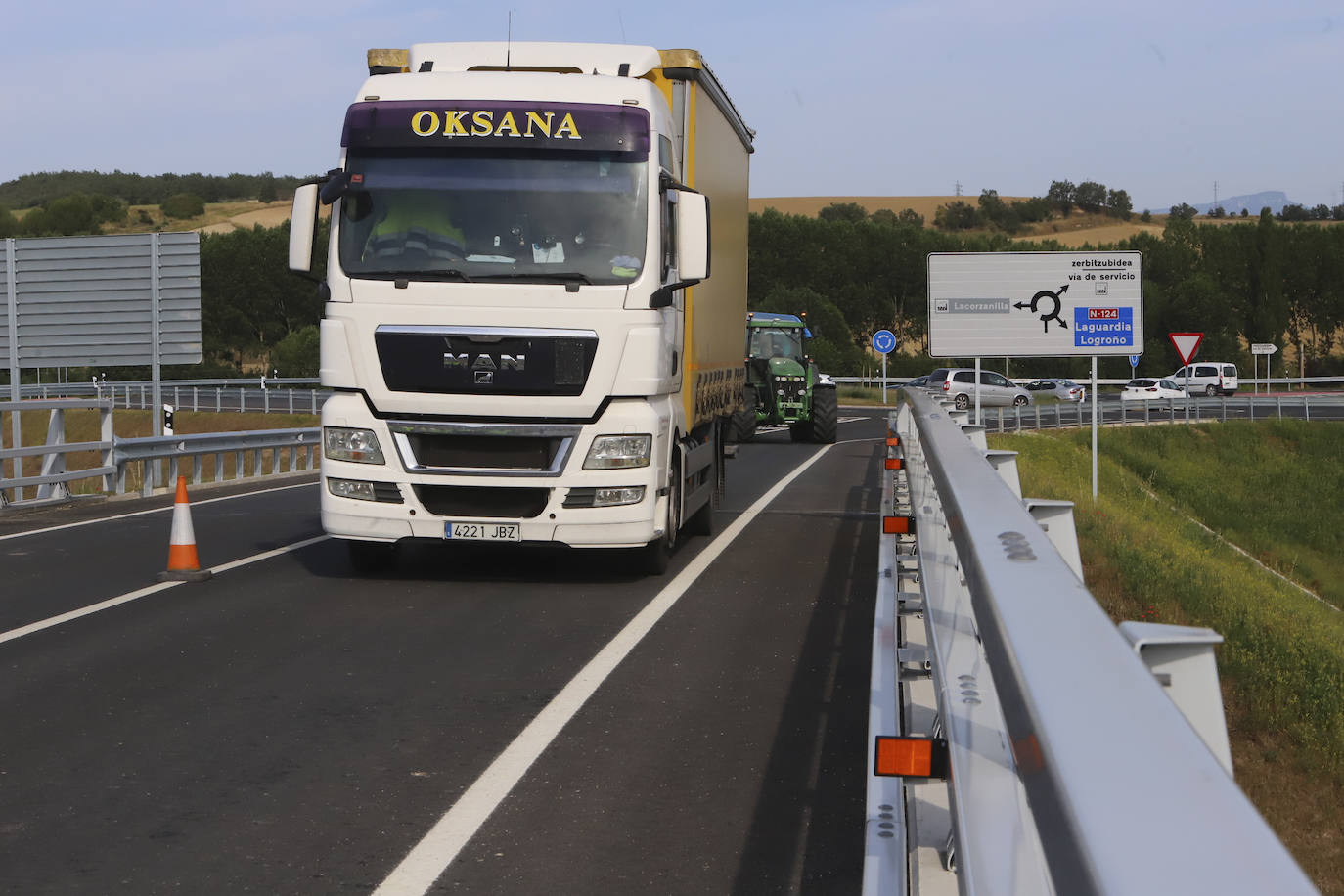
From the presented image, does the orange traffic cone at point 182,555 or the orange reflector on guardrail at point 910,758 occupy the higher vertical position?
the orange reflector on guardrail at point 910,758

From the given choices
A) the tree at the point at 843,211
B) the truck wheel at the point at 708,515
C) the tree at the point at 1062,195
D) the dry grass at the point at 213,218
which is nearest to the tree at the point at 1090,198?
the tree at the point at 1062,195

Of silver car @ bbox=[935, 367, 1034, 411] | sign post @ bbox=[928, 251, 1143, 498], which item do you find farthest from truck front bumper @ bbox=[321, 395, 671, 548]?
silver car @ bbox=[935, 367, 1034, 411]

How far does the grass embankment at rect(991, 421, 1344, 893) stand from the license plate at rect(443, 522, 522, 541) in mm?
4724

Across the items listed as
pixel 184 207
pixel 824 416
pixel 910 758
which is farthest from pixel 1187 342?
pixel 184 207

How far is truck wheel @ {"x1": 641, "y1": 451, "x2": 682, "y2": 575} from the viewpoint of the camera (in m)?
11.3

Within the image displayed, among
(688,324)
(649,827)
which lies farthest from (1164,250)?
(649,827)

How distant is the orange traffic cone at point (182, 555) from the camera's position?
437 inches

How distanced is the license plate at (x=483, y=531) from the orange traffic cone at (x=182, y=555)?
193 centimetres

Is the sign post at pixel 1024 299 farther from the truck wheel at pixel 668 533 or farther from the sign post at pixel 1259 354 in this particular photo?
the sign post at pixel 1259 354

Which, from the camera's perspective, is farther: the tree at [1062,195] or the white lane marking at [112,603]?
the tree at [1062,195]

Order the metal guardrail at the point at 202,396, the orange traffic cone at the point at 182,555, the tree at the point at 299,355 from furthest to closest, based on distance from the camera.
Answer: the tree at the point at 299,355, the metal guardrail at the point at 202,396, the orange traffic cone at the point at 182,555

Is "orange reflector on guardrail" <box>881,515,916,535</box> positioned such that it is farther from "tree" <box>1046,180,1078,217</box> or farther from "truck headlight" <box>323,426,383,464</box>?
"tree" <box>1046,180,1078,217</box>

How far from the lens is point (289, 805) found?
5.51 meters

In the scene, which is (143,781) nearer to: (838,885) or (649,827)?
(649,827)
